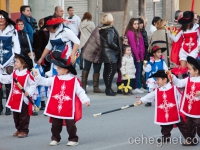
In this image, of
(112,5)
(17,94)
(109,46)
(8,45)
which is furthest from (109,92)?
(112,5)

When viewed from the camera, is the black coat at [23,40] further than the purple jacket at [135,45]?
No

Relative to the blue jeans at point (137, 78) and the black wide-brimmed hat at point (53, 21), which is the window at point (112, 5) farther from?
the black wide-brimmed hat at point (53, 21)

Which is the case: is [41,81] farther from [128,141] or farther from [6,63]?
[6,63]

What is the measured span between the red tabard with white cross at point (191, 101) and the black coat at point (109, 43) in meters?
6.28

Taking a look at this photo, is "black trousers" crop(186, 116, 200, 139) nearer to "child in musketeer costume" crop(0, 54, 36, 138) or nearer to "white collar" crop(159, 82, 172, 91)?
"white collar" crop(159, 82, 172, 91)

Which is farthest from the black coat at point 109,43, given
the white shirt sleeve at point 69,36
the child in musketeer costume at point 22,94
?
the child in musketeer costume at point 22,94

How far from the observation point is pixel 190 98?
385 inches

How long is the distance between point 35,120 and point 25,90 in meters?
1.97

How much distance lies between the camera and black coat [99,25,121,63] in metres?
16.0

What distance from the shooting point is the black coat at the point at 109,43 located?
15969mm

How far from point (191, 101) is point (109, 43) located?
20.8 ft

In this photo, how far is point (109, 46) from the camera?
16.1 m

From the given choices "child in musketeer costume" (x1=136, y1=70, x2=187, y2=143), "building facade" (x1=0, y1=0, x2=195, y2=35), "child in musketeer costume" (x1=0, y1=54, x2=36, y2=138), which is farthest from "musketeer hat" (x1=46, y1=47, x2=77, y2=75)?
"building facade" (x1=0, y1=0, x2=195, y2=35)

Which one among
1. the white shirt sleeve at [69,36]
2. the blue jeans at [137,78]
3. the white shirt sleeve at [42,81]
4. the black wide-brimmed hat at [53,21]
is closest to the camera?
the white shirt sleeve at [42,81]
